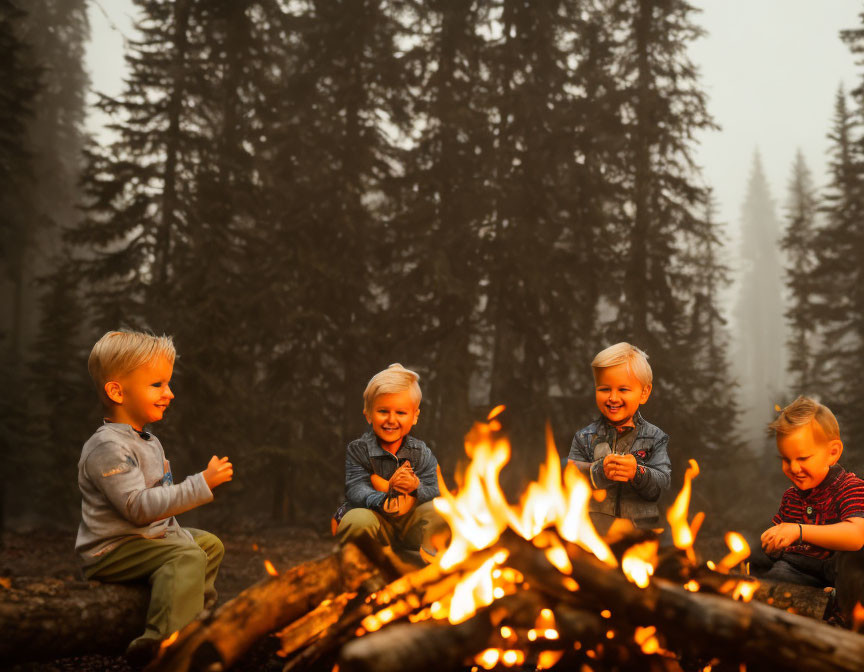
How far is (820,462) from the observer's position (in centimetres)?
404

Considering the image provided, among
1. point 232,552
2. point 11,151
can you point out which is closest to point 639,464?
point 232,552

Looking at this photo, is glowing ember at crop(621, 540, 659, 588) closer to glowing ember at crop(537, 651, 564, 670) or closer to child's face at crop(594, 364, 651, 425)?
glowing ember at crop(537, 651, 564, 670)

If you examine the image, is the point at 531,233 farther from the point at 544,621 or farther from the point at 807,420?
the point at 544,621

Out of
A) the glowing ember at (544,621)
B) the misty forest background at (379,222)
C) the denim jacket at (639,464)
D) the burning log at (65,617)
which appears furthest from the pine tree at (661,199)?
the burning log at (65,617)

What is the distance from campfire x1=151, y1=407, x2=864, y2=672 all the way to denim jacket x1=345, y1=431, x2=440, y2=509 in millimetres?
1189

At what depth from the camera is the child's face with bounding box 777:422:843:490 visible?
4.00 metres

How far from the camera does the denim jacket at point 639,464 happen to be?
4633 mm

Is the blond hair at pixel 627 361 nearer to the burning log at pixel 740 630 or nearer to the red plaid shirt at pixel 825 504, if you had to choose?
the red plaid shirt at pixel 825 504

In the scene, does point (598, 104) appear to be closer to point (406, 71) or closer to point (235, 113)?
point (406, 71)

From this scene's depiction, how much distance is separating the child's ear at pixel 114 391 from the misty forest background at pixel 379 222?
32.7 ft

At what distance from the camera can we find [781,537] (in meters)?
3.76

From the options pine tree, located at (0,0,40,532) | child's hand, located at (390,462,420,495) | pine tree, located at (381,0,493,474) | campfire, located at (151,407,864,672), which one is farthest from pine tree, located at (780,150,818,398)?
pine tree, located at (0,0,40,532)

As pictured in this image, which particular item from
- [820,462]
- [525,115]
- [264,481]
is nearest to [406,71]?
[525,115]

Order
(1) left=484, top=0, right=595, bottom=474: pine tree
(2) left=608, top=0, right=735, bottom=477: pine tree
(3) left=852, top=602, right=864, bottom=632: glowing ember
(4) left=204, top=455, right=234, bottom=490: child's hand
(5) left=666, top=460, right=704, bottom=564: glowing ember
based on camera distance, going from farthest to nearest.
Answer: (2) left=608, top=0, right=735, bottom=477: pine tree → (1) left=484, top=0, right=595, bottom=474: pine tree → (4) left=204, top=455, right=234, bottom=490: child's hand → (5) left=666, top=460, right=704, bottom=564: glowing ember → (3) left=852, top=602, right=864, bottom=632: glowing ember
